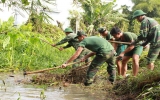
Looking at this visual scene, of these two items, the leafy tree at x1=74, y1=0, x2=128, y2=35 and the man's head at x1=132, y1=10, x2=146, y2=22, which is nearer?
the man's head at x1=132, y1=10, x2=146, y2=22

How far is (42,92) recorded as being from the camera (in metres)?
5.66

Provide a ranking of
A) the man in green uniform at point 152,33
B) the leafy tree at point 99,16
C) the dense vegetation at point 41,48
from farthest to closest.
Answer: the leafy tree at point 99,16, the man in green uniform at point 152,33, the dense vegetation at point 41,48

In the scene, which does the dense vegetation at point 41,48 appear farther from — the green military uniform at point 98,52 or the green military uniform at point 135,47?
the green military uniform at point 98,52

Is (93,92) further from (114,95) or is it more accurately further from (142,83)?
(142,83)

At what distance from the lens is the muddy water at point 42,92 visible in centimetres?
617

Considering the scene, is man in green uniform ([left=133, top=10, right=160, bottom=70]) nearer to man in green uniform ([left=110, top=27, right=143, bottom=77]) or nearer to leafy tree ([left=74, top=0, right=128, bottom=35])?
man in green uniform ([left=110, top=27, right=143, bottom=77])

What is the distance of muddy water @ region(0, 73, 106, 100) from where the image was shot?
6168 millimetres

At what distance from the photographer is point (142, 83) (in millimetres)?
5938

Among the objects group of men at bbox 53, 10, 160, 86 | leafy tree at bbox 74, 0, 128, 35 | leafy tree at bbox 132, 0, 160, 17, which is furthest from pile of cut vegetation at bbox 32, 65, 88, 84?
leafy tree at bbox 132, 0, 160, 17

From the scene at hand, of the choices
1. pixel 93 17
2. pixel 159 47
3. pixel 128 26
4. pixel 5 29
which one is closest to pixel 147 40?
pixel 159 47

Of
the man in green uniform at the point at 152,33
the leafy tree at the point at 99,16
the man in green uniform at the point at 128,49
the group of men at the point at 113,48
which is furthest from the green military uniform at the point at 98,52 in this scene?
the leafy tree at the point at 99,16

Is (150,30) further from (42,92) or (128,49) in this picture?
(42,92)

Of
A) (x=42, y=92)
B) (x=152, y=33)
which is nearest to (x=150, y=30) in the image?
(x=152, y=33)

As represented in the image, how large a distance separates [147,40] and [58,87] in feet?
8.02
